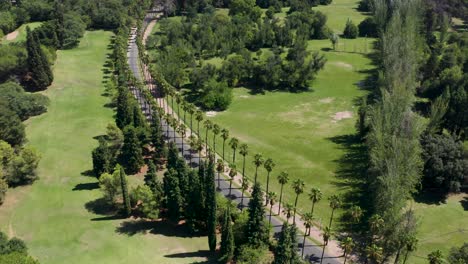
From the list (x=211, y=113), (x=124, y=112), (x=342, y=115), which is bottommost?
(x=211, y=113)

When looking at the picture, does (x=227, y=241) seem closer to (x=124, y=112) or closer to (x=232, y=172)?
(x=232, y=172)

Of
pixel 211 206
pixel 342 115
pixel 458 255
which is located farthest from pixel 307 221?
pixel 342 115

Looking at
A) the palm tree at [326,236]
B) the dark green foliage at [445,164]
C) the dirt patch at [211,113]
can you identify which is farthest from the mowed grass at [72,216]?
the dark green foliage at [445,164]

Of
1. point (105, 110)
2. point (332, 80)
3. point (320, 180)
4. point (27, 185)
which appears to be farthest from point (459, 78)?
point (27, 185)

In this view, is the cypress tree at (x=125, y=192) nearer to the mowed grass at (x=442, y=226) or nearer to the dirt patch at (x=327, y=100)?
the mowed grass at (x=442, y=226)

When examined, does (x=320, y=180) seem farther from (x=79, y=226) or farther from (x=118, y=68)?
(x=118, y=68)

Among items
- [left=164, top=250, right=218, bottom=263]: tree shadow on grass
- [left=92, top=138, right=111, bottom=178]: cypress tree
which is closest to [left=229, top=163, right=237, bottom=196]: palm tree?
[left=164, top=250, right=218, bottom=263]: tree shadow on grass
